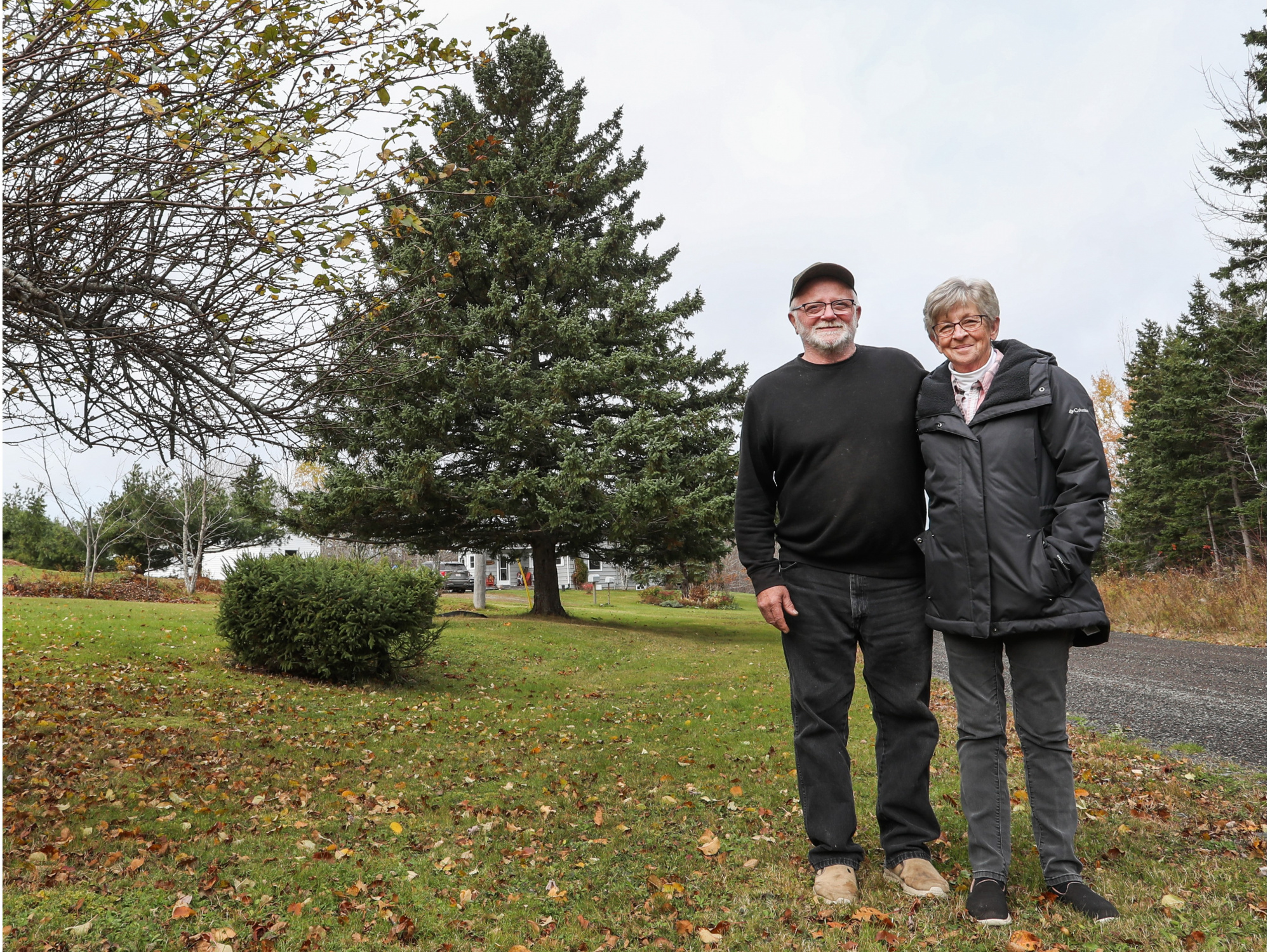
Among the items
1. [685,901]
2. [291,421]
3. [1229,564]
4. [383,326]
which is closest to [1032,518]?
[685,901]

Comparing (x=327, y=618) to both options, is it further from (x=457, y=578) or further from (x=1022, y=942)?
(x=457, y=578)

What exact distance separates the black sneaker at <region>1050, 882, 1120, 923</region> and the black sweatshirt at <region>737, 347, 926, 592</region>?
120 cm

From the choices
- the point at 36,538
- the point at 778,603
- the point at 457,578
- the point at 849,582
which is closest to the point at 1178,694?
the point at 849,582

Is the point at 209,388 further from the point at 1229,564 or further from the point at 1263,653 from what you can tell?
the point at 1229,564

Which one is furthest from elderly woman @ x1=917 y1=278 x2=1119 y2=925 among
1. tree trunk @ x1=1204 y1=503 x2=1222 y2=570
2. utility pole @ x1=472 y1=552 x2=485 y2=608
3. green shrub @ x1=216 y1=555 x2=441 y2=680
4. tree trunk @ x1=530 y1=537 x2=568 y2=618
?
tree trunk @ x1=1204 y1=503 x2=1222 y2=570

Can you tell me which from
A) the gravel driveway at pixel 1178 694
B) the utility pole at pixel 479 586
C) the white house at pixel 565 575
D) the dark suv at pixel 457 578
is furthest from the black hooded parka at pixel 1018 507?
Result: the white house at pixel 565 575

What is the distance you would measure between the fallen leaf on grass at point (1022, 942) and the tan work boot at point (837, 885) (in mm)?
568

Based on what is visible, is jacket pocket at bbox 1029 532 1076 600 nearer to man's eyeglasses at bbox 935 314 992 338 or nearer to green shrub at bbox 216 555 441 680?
man's eyeglasses at bbox 935 314 992 338

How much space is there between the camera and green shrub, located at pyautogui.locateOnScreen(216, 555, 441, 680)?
903 cm

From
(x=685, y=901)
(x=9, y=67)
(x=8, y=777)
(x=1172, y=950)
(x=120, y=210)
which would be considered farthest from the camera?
(x=8, y=777)

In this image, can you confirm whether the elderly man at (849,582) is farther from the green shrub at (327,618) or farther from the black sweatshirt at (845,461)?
the green shrub at (327,618)

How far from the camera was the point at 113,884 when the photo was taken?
3.24 metres

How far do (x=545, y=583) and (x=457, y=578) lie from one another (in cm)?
1821

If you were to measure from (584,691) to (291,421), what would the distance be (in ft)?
18.2
